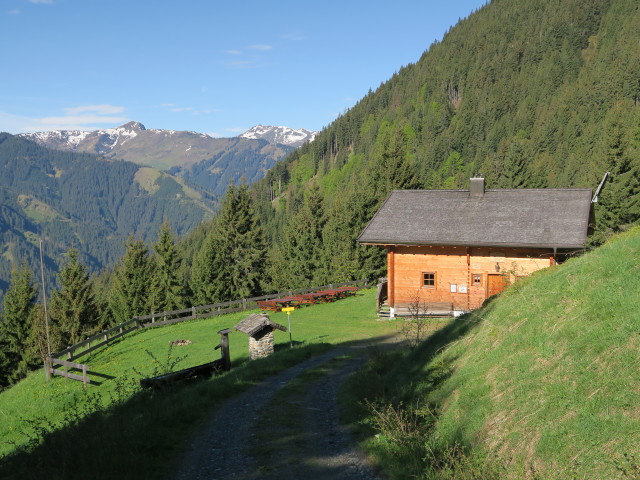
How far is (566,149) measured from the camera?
101312mm

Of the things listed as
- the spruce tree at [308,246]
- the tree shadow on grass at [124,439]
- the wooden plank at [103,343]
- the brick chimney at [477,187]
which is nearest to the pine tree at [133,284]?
the wooden plank at [103,343]

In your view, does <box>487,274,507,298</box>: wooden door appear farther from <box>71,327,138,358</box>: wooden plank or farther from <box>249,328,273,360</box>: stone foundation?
<box>71,327,138,358</box>: wooden plank

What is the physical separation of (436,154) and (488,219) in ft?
344

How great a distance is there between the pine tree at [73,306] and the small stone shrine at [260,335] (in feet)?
103

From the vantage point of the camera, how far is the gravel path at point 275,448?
8422 mm

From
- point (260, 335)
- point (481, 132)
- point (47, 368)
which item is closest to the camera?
point (260, 335)


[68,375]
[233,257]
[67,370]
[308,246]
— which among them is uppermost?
[308,246]

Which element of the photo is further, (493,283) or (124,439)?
(493,283)

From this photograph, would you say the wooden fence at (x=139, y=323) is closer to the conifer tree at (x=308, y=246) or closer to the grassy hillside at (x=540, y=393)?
the conifer tree at (x=308, y=246)

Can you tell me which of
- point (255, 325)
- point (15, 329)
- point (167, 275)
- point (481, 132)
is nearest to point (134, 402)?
point (255, 325)

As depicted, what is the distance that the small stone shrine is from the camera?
66.1 feet

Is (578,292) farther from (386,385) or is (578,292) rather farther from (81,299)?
(81,299)

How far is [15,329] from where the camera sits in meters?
44.8

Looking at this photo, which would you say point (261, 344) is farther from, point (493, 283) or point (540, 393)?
point (540, 393)
